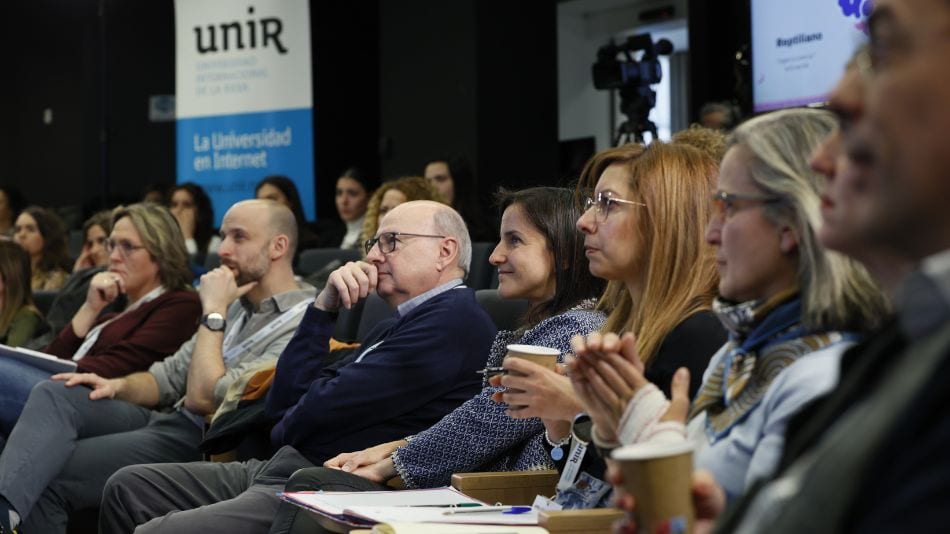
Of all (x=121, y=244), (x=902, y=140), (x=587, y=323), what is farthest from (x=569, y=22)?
(x=902, y=140)

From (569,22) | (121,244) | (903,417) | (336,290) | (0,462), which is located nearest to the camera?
(903,417)

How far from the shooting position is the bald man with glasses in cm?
281

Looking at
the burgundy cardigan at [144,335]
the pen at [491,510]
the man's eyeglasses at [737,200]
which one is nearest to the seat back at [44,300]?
the burgundy cardigan at [144,335]

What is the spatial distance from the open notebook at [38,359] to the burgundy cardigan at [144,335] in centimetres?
6

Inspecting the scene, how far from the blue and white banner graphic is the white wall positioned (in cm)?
234

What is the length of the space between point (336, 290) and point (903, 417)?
2.31m

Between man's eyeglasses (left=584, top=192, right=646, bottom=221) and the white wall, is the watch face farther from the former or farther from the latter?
the white wall

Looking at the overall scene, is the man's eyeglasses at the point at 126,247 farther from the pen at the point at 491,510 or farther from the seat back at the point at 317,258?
the pen at the point at 491,510

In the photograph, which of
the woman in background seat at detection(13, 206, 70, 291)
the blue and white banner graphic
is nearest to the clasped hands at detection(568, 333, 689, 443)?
the woman in background seat at detection(13, 206, 70, 291)

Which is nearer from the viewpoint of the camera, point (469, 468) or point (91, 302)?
point (469, 468)

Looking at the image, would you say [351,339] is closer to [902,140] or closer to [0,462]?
[0,462]

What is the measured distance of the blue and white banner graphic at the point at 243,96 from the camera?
6797mm

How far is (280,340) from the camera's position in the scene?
3.64 meters

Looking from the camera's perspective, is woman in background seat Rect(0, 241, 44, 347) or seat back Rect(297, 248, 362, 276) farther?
seat back Rect(297, 248, 362, 276)
